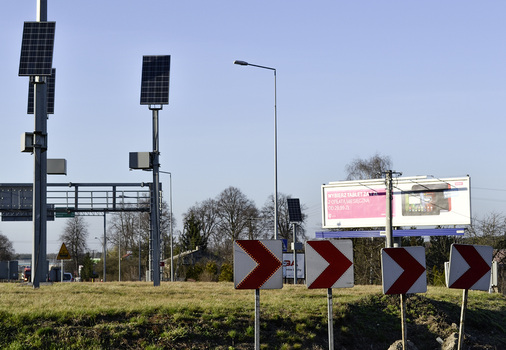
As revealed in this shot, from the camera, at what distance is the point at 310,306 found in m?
16.8

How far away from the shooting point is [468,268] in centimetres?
1189

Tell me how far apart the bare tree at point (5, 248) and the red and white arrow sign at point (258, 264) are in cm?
13586

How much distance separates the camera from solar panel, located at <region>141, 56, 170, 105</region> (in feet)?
95.9

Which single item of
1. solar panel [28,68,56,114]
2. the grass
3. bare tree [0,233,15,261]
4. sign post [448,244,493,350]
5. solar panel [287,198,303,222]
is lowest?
bare tree [0,233,15,261]

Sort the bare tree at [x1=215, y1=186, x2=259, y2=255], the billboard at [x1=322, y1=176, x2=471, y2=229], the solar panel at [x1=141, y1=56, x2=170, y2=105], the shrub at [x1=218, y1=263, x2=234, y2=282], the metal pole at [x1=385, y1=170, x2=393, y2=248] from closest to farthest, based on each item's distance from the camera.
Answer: the solar panel at [x1=141, y1=56, x2=170, y2=105] → the metal pole at [x1=385, y1=170, x2=393, y2=248] → the billboard at [x1=322, y1=176, x2=471, y2=229] → the shrub at [x1=218, y1=263, x2=234, y2=282] → the bare tree at [x1=215, y1=186, x2=259, y2=255]

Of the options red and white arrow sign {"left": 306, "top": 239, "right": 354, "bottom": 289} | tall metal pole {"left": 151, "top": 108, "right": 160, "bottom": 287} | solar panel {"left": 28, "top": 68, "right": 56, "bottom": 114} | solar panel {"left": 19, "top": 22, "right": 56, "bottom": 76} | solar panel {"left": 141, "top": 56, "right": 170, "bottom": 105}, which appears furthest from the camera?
solar panel {"left": 28, "top": 68, "right": 56, "bottom": 114}

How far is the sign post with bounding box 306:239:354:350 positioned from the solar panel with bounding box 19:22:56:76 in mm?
15212

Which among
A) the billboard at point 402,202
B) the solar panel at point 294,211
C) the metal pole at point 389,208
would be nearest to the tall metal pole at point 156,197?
the metal pole at point 389,208

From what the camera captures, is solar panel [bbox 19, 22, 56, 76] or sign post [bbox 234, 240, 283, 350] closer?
sign post [bbox 234, 240, 283, 350]

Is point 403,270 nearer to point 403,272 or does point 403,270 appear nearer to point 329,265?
point 403,272

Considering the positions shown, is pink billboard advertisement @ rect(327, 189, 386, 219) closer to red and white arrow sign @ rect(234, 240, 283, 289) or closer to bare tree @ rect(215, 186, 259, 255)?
bare tree @ rect(215, 186, 259, 255)

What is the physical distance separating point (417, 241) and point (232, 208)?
2509 centimetres

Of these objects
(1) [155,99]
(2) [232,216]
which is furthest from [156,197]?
(2) [232,216]

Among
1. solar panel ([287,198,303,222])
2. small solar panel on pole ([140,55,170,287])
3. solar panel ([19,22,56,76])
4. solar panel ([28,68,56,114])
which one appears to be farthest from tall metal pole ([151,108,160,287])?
solar panel ([287,198,303,222])
